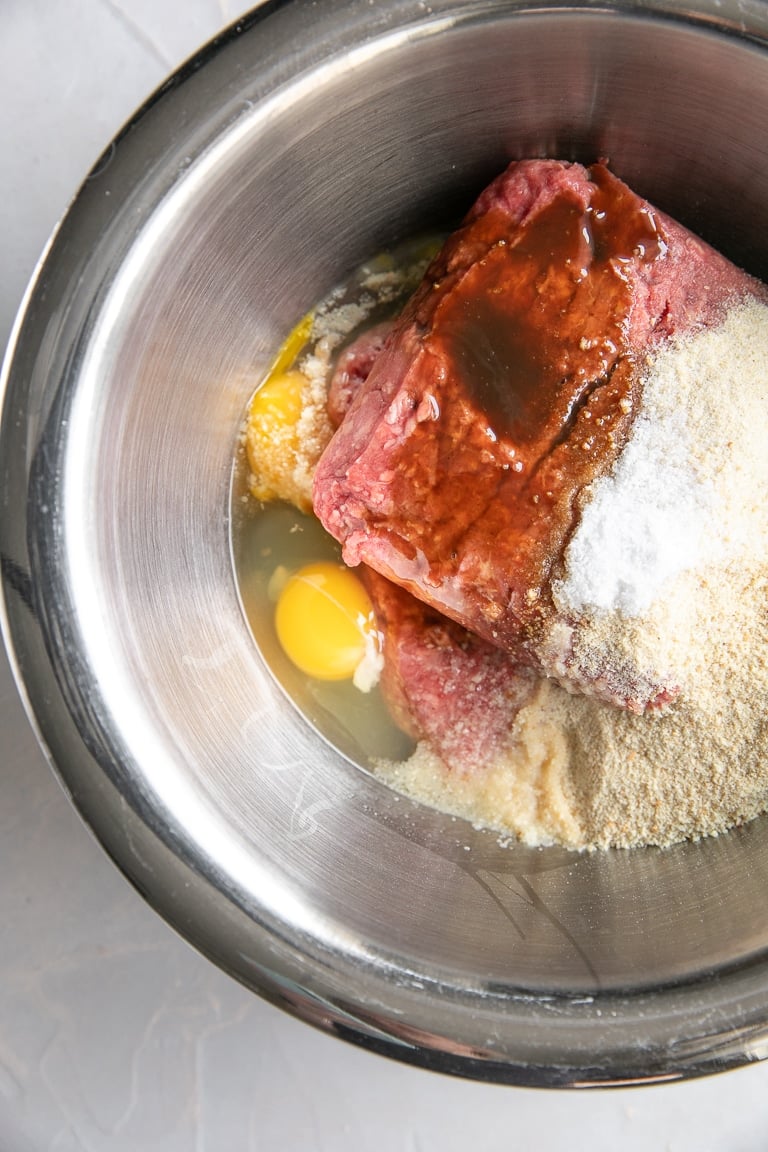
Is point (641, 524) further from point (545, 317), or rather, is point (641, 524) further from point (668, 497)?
point (545, 317)

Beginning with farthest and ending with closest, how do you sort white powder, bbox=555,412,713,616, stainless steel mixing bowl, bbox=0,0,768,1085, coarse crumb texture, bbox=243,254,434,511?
1. coarse crumb texture, bbox=243,254,434,511
2. white powder, bbox=555,412,713,616
3. stainless steel mixing bowl, bbox=0,0,768,1085

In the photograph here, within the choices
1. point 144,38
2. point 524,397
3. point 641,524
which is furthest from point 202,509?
point 144,38

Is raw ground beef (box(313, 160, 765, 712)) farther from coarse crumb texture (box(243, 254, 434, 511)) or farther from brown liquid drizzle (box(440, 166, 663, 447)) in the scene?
coarse crumb texture (box(243, 254, 434, 511))

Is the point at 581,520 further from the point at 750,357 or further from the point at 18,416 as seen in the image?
the point at 18,416

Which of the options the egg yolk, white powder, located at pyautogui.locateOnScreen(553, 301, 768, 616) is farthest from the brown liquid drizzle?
the egg yolk

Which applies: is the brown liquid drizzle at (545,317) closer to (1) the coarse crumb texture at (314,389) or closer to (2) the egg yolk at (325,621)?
(1) the coarse crumb texture at (314,389)

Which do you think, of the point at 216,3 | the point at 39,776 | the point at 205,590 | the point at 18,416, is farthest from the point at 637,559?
the point at 216,3
